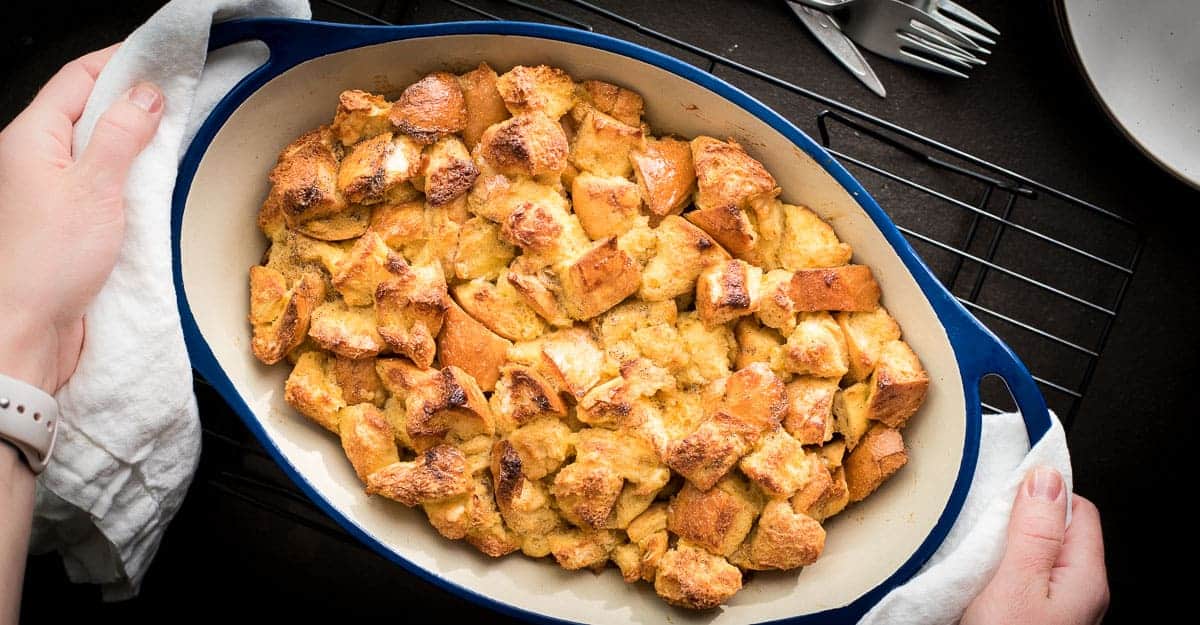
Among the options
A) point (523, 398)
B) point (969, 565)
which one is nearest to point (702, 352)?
point (523, 398)

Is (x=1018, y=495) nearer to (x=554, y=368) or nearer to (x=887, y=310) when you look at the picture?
(x=887, y=310)

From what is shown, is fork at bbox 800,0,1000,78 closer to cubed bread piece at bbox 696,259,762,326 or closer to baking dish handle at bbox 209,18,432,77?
cubed bread piece at bbox 696,259,762,326

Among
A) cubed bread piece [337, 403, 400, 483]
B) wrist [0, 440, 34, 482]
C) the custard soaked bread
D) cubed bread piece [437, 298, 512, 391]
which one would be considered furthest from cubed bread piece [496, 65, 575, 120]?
wrist [0, 440, 34, 482]

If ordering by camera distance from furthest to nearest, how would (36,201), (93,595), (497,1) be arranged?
1. (93,595)
2. (497,1)
3. (36,201)

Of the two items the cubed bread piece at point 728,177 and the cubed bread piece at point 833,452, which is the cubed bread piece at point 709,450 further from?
the cubed bread piece at point 728,177

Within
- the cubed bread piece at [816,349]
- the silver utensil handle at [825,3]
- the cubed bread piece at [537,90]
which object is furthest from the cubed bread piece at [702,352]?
the silver utensil handle at [825,3]

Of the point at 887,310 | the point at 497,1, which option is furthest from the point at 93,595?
the point at 887,310
